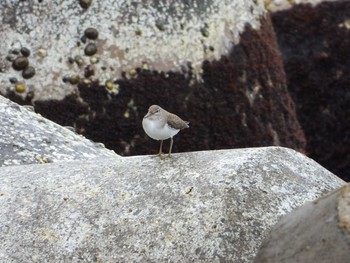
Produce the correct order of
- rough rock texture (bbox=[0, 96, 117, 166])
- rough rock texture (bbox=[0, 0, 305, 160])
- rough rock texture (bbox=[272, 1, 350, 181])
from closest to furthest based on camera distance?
1. rough rock texture (bbox=[0, 96, 117, 166])
2. rough rock texture (bbox=[0, 0, 305, 160])
3. rough rock texture (bbox=[272, 1, 350, 181])

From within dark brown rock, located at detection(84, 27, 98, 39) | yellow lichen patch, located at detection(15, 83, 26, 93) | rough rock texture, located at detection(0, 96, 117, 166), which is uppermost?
dark brown rock, located at detection(84, 27, 98, 39)

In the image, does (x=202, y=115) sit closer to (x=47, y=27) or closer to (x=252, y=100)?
(x=252, y=100)

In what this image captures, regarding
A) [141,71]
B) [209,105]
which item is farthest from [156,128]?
[209,105]

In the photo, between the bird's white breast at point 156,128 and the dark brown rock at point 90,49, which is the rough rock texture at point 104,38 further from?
the bird's white breast at point 156,128

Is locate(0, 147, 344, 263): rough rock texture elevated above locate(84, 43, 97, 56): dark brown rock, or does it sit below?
below

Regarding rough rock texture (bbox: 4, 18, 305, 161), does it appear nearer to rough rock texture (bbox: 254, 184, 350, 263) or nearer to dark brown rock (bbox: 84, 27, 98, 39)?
dark brown rock (bbox: 84, 27, 98, 39)

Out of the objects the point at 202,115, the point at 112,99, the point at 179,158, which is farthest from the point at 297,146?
the point at 179,158

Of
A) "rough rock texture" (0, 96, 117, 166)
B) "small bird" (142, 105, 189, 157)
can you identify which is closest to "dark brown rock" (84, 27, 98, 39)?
"rough rock texture" (0, 96, 117, 166)

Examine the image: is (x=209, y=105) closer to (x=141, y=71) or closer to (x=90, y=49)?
(x=141, y=71)
